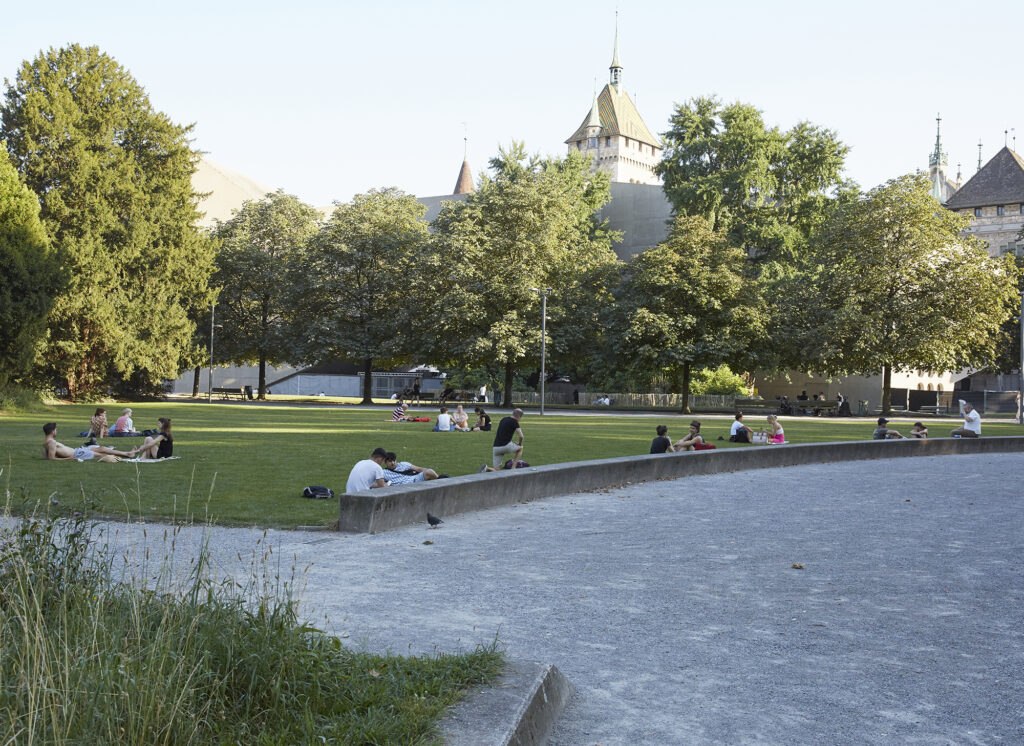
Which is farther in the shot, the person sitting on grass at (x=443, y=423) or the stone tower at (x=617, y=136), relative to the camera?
the stone tower at (x=617, y=136)

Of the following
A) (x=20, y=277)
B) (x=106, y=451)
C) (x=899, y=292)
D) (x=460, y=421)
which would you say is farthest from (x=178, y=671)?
(x=899, y=292)

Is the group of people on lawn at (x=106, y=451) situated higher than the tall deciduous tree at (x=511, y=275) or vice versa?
the tall deciduous tree at (x=511, y=275)

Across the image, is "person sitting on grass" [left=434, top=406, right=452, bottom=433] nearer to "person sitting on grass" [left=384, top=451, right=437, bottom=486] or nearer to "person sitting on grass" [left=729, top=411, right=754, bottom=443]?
"person sitting on grass" [left=729, top=411, right=754, bottom=443]

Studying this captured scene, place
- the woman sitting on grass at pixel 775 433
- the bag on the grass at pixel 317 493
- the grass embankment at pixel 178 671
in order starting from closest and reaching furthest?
the grass embankment at pixel 178 671 < the bag on the grass at pixel 317 493 < the woman sitting on grass at pixel 775 433

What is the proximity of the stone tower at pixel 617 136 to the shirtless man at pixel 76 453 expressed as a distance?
116 metres

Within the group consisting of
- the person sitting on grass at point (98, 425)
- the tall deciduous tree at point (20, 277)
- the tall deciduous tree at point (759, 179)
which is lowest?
the person sitting on grass at point (98, 425)

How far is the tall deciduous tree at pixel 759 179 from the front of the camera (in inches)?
2375

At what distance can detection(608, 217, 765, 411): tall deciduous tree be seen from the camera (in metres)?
49.7

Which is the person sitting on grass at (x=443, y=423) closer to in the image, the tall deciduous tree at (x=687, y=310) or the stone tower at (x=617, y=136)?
the tall deciduous tree at (x=687, y=310)

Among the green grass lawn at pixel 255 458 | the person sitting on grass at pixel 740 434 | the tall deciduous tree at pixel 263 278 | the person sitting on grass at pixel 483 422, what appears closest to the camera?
the green grass lawn at pixel 255 458

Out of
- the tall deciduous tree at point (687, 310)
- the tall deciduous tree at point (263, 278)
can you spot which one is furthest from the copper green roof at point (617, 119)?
the tall deciduous tree at point (687, 310)

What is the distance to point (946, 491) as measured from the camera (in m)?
15.3

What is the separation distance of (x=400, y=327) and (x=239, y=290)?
14.3 meters

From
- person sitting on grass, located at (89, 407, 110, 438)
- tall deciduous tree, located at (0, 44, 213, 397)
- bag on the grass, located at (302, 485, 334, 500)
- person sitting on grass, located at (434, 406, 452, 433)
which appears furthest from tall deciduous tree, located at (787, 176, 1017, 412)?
bag on the grass, located at (302, 485, 334, 500)
